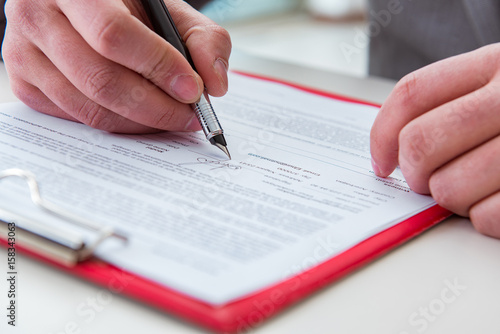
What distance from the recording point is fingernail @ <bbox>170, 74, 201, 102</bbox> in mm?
503

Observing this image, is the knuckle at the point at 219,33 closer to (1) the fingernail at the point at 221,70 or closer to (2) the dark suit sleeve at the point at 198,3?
(1) the fingernail at the point at 221,70

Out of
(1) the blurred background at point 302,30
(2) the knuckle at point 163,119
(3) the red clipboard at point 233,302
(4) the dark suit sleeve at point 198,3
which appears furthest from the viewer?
(1) the blurred background at point 302,30

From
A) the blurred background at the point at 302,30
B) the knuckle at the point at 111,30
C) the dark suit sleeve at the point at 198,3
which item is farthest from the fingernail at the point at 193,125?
the blurred background at the point at 302,30

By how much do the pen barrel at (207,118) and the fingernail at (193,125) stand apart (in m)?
0.01

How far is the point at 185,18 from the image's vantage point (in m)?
0.58

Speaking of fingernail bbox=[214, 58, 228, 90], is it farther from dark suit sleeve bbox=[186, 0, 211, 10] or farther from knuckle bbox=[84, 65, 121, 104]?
dark suit sleeve bbox=[186, 0, 211, 10]

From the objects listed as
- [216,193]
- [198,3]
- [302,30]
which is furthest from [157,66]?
[302,30]

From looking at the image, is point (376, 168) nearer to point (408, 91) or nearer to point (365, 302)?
point (408, 91)

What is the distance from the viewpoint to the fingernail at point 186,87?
503 millimetres

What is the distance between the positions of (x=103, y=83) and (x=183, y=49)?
9cm

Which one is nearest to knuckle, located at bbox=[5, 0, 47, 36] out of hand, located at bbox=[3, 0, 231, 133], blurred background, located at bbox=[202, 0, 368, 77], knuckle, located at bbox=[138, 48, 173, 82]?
hand, located at bbox=[3, 0, 231, 133]

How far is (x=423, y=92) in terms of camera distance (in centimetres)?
45

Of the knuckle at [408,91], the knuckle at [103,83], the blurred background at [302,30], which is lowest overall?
the blurred background at [302,30]

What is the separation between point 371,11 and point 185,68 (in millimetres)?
661
